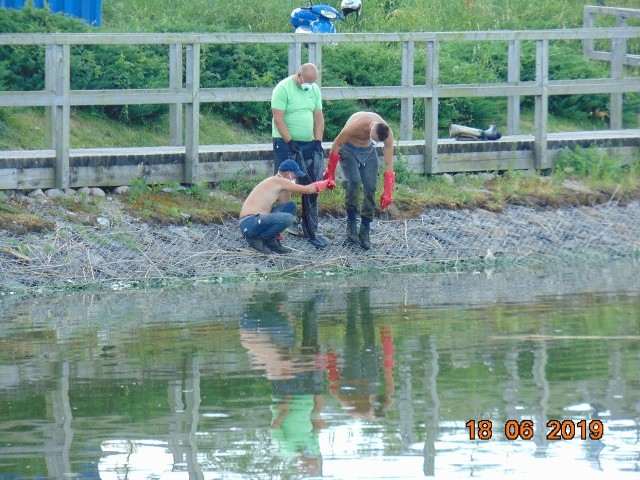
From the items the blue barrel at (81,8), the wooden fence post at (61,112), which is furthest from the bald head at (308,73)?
the blue barrel at (81,8)

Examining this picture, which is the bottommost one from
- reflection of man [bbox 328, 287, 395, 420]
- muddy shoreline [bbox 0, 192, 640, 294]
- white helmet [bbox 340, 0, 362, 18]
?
reflection of man [bbox 328, 287, 395, 420]

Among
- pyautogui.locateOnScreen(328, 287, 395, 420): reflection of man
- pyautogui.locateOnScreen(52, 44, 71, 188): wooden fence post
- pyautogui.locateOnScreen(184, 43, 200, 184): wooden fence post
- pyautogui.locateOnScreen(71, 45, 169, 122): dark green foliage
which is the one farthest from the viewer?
pyautogui.locateOnScreen(71, 45, 169, 122): dark green foliage

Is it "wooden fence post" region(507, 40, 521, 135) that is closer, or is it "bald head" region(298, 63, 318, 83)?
"bald head" region(298, 63, 318, 83)

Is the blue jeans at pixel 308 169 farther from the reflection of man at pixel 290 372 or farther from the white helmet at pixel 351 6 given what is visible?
the white helmet at pixel 351 6

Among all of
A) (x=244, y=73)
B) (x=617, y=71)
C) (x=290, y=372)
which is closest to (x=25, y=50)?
(x=244, y=73)

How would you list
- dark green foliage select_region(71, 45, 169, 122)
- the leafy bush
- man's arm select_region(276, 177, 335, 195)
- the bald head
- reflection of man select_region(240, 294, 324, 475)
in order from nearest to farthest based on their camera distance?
reflection of man select_region(240, 294, 324, 475) < man's arm select_region(276, 177, 335, 195) < the bald head < dark green foliage select_region(71, 45, 169, 122) < the leafy bush

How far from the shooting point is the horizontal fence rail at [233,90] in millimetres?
14367

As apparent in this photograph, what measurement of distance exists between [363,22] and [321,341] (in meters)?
12.2

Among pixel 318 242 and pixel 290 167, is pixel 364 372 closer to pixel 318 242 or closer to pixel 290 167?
pixel 290 167

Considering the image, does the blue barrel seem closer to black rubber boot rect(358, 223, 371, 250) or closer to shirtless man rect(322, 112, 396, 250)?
shirtless man rect(322, 112, 396, 250)

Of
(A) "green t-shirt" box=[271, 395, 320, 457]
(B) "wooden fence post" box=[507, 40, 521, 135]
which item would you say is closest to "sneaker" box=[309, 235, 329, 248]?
(B) "wooden fence post" box=[507, 40, 521, 135]

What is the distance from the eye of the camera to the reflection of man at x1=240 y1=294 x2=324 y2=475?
26.8 ft

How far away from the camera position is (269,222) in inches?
556
